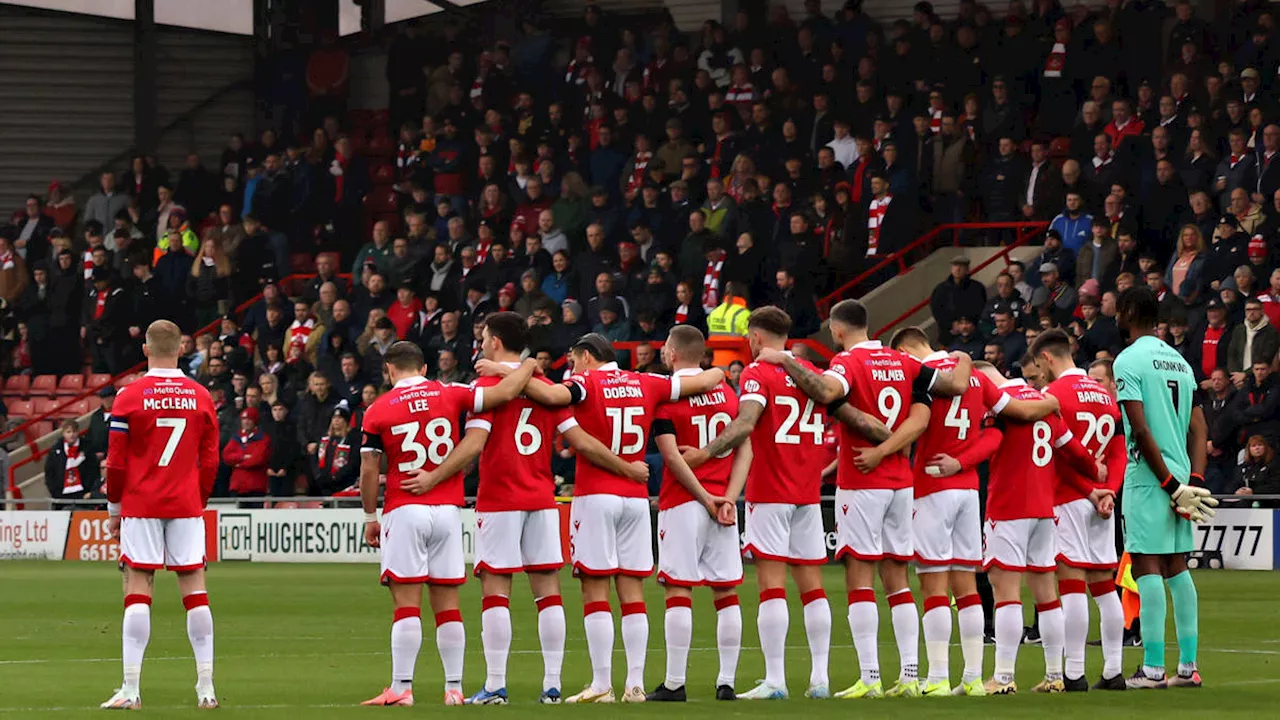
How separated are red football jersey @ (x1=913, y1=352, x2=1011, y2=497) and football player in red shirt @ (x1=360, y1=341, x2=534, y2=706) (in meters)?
2.60

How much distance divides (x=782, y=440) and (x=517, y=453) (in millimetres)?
1623

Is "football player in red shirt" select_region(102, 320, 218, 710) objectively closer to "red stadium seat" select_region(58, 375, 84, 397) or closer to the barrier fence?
the barrier fence

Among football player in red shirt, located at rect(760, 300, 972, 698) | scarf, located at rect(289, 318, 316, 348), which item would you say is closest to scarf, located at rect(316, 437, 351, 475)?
scarf, located at rect(289, 318, 316, 348)

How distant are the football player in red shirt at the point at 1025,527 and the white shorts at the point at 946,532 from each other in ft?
0.38

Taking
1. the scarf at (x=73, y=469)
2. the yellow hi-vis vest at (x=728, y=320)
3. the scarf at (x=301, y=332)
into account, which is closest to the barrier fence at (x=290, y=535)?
the scarf at (x=73, y=469)

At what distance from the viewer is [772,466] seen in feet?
41.7

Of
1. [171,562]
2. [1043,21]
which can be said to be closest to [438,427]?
[171,562]

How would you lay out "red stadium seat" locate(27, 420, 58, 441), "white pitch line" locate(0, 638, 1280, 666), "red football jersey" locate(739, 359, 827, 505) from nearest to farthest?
"red football jersey" locate(739, 359, 827, 505) → "white pitch line" locate(0, 638, 1280, 666) → "red stadium seat" locate(27, 420, 58, 441)

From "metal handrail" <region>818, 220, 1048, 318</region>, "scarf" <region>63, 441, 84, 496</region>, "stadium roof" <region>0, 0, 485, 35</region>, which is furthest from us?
"stadium roof" <region>0, 0, 485, 35</region>

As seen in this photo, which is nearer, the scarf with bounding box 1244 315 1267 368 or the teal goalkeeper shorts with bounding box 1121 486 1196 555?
the teal goalkeeper shorts with bounding box 1121 486 1196 555

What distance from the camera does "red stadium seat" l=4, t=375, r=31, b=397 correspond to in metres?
37.8

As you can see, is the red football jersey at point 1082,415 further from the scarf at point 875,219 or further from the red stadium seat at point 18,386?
the red stadium seat at point 18,386

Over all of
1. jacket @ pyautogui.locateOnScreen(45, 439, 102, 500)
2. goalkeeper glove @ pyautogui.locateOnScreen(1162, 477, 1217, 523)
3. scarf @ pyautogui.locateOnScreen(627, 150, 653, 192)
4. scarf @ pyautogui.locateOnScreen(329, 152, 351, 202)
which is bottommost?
jacket @ pyautogui.locateOnScreen(45, 439, 102, 500)

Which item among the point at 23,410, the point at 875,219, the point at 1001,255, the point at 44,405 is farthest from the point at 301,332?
the point at 1001,255
